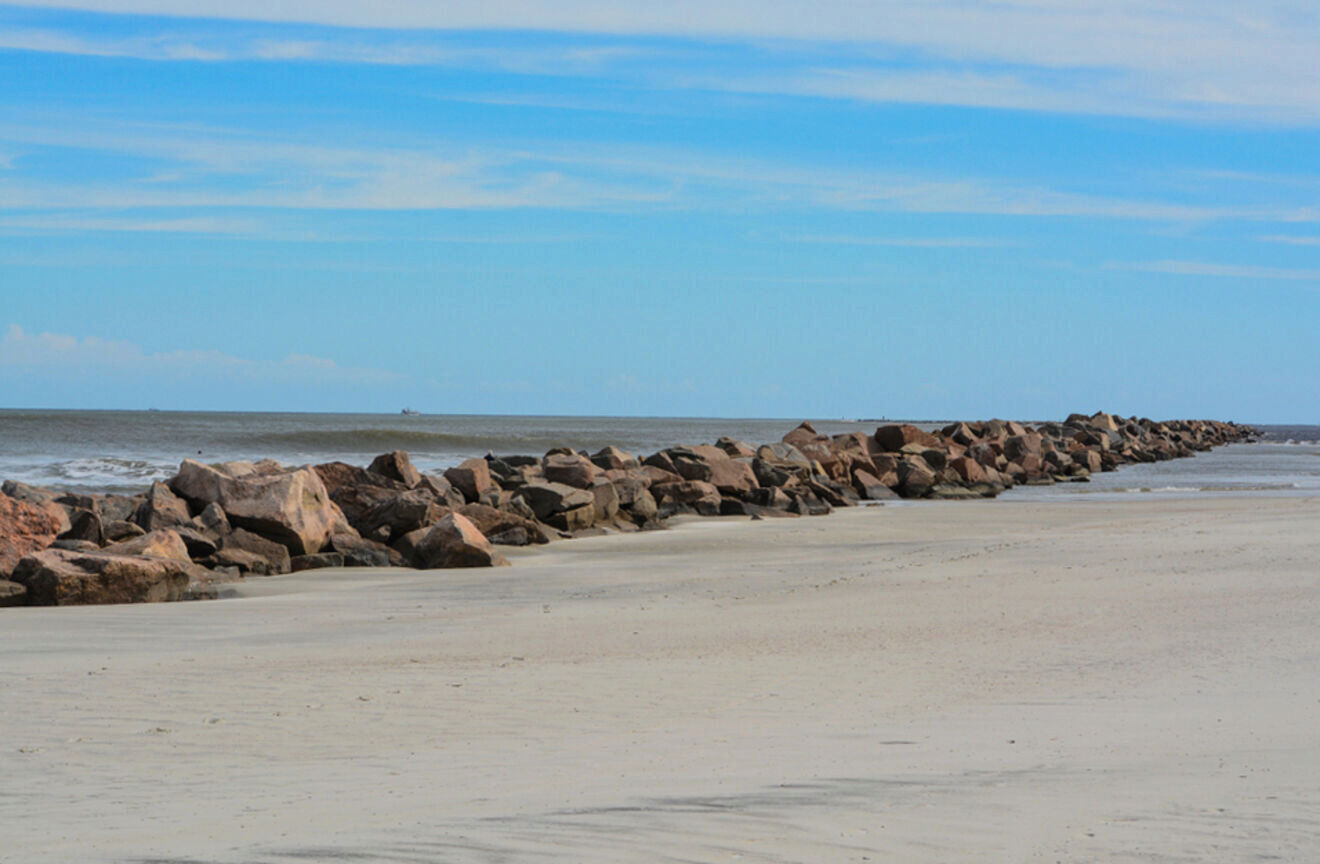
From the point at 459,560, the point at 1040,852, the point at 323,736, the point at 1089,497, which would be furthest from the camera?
the point at 1089,497

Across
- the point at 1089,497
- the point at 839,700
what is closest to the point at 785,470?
the point at 1089,497

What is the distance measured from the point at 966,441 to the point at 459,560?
26.1 meters

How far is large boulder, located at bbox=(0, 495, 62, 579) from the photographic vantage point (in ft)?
35.3

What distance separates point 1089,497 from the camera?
25219mm

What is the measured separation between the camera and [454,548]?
1289 centimetres

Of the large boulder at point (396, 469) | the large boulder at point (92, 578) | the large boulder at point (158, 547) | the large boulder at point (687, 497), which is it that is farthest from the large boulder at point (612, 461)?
the large boulder at point (92, 578)

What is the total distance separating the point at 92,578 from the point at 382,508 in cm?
454

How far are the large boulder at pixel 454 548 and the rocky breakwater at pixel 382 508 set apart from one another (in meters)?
0.02

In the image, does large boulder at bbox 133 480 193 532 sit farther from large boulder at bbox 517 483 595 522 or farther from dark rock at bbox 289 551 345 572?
large boulder at bbox 517 483 595 522

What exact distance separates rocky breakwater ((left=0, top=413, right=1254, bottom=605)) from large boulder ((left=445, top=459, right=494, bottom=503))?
0.07 ft

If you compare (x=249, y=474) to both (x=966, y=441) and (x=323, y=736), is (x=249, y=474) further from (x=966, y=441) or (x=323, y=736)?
(x=966, y=441)

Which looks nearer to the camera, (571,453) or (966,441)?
(571,453)

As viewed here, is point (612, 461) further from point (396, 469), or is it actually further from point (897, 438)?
point (897, 438)

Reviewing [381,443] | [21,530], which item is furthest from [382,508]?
[381,443]
